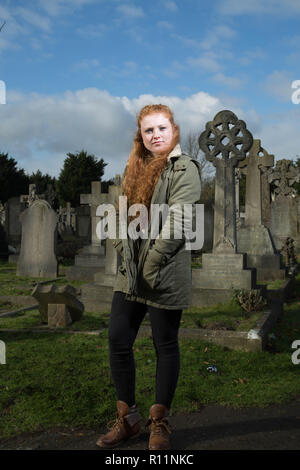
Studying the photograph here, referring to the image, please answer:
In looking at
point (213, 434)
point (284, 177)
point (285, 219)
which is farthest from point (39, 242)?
point (284, 177)

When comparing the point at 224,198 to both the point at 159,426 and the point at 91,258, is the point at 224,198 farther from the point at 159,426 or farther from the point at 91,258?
the point at 159,426

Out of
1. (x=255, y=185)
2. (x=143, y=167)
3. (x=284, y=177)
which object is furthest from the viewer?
(x=284, y=177)

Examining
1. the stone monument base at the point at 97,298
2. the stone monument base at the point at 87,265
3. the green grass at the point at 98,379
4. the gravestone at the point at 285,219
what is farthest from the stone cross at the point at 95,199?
the gravestone at the point at 285,219

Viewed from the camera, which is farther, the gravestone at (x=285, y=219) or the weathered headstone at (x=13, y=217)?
the weathered headstone at (x=13, y=217)

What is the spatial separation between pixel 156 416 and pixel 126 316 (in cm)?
63

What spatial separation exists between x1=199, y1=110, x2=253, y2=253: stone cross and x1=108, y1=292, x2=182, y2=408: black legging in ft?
18.8

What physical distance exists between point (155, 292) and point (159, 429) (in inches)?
32.6

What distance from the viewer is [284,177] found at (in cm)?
1908

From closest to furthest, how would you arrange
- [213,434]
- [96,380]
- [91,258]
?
[213,434], [96,380], [91,258]

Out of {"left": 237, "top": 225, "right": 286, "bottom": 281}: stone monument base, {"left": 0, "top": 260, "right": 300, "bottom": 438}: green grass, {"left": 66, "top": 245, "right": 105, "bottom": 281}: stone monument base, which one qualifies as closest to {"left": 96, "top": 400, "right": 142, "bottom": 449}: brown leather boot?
{"left": 0, "top": 260, "right": 300, "bottom": 438}: green grass

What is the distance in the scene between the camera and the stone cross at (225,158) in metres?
8.43

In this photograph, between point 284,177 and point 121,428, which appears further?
point 284,177

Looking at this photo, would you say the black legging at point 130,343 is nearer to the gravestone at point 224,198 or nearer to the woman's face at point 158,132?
the woman's face at point 158,132

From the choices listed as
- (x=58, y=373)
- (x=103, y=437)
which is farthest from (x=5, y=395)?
(x=103, y=437)
